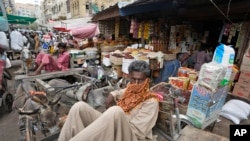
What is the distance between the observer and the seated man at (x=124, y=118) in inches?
62.7

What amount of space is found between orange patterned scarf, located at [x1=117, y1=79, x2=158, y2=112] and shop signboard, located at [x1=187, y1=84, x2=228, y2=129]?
764mm

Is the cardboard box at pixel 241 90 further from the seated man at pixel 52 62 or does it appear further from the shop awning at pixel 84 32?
the shop awning at pixel 84 32

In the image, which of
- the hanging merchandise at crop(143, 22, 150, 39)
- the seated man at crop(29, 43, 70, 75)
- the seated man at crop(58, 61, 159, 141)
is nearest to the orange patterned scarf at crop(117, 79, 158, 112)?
the seated man at crop(58, 61, 159, 141)

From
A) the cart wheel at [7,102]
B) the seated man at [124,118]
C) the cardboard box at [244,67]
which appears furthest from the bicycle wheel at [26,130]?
the cardboard box at [244,67]

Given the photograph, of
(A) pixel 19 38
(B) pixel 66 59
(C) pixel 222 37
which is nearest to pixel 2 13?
(A) pixel 19 38

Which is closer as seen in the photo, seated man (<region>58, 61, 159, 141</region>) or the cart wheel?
seated man (<region>58, 61, 159, 141</region>)

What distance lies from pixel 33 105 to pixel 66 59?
91.8 inches

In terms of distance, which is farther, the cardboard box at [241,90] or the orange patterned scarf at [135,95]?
the cardboard box at [241,90]

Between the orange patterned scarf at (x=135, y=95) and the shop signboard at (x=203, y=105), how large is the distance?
76 centimetres

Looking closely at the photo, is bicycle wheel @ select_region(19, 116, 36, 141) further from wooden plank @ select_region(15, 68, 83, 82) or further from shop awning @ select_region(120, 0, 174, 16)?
shop awning @ select_region(120, 0, 174, 16)

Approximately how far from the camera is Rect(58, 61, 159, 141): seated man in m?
1.59

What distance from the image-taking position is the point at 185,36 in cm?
562

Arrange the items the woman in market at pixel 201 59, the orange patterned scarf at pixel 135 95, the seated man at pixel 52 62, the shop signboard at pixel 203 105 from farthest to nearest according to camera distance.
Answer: the woman in market at pixel 201 59 < the seated man at pixel 52 62 < the shop signboard at pixel 203 105 < the orange patterned scarf at pixel 135 95

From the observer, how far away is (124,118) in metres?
1.67
